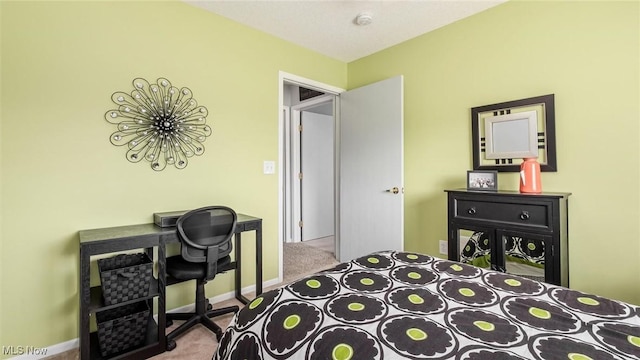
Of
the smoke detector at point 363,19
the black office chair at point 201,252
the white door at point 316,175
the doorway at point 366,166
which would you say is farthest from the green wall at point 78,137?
the white door at point 316,175

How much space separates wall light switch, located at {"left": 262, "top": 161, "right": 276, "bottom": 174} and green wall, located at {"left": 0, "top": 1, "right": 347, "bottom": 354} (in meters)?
0.33

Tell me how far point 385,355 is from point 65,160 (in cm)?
213

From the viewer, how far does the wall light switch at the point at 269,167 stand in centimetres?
280

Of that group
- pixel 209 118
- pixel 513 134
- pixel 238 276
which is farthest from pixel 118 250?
pixel 513 134

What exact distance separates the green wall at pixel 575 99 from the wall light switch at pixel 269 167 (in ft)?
5.04

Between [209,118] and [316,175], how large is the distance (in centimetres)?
246

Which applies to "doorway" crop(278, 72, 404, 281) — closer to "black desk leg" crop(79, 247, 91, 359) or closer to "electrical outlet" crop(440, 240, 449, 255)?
"electrical outlet" crop(440, 240, 449, 255)

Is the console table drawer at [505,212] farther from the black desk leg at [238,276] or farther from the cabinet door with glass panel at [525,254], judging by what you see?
the black desk leg at [238,276]

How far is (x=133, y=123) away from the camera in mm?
2057

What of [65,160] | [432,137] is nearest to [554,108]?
[432,137]

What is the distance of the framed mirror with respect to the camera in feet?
6.96

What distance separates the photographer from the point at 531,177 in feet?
6.63

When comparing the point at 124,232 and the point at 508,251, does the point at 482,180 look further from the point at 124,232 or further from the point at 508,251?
the point at 124,232

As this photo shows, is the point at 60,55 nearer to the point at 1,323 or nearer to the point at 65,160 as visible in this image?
the point at 65,160
